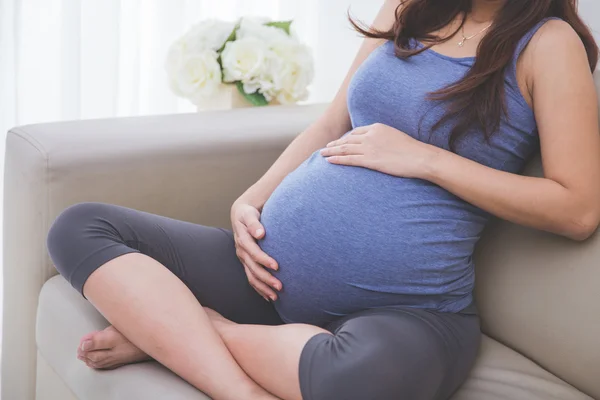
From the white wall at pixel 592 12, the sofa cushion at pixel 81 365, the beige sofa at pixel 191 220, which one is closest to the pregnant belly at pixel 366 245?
the beige sofa at pixel 191 220

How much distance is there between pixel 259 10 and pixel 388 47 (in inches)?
44.3

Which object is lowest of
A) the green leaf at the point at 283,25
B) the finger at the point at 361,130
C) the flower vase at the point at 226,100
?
the flower vase at the point at 226,100

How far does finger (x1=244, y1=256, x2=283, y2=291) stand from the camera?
4.03 feet

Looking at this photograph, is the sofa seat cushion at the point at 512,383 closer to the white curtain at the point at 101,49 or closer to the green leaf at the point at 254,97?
the green leaf at the point at 254,97

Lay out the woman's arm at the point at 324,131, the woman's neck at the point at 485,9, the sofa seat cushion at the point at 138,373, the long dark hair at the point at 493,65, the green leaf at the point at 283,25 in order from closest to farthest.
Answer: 1. the sofa seat cushion at the point at 138,373
2. the long dark hair at the point at 493,65
3. the woman's neck at the point at 485,9
4. the woman's arm at the point at 324,131
5. the green leaf at the point at 283,25

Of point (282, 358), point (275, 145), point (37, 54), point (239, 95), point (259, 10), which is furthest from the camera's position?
point (259, 10)

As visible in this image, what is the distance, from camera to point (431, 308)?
1.21 meters

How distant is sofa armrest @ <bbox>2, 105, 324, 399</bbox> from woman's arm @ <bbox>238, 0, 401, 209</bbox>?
0.53ft

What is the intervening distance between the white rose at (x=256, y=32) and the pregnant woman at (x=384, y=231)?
579mm

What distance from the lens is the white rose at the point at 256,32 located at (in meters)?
1.86

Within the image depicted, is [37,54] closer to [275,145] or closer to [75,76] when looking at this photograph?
[75,76]

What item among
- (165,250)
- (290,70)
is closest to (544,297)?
(165,250)

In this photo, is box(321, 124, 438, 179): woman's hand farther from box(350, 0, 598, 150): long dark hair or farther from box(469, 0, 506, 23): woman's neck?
box(469, 0, 506, 23): woman's neck

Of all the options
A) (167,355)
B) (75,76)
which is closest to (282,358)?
(167,355)
